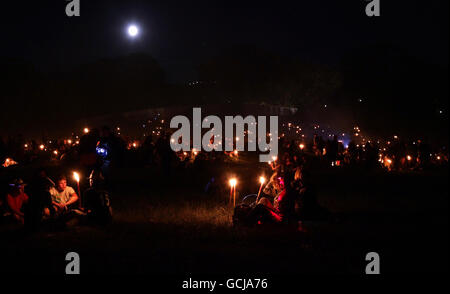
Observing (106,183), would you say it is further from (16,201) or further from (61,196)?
(16,201)

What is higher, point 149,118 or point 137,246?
point 149,118

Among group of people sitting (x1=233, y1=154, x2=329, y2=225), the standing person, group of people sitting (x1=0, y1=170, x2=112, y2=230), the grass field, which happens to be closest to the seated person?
group of people sitting (x1=0, y1=170, x2=112, y2=230)

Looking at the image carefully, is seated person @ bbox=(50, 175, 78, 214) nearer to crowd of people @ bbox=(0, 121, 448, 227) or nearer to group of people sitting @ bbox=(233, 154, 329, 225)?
crowd of people @ bbox=(0, 121, 448, 227)

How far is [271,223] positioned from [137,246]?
2965mm

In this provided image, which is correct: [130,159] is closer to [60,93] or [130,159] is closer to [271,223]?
[271,223]

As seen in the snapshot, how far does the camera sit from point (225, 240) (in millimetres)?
8445

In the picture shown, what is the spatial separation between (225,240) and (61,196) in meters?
4.38

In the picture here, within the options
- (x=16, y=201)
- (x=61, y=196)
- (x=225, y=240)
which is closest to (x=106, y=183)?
(x=61, y=196)

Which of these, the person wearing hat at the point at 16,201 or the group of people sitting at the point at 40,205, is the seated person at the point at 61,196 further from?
the person wearing hat at the point at 16,201

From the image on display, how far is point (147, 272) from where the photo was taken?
258 inches

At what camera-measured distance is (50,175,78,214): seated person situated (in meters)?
10.2
